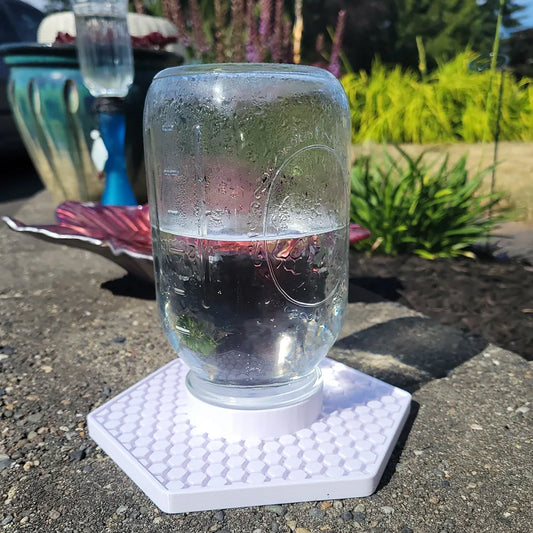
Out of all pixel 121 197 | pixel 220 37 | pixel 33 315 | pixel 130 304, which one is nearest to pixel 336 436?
pixel 130 304

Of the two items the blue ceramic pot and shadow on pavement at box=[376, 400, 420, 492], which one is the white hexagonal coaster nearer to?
shadow on pavement at box=[376, 400, 420, 492]

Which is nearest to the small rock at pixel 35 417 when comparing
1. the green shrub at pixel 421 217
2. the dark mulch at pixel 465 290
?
the dark mulch at pixel 465 290

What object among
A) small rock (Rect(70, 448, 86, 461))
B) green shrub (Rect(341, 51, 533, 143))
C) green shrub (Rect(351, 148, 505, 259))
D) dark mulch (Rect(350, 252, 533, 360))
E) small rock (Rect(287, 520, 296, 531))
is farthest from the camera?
green shrub (Rect(341, 51, 533, 143))

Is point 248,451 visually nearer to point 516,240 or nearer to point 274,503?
point 274,503

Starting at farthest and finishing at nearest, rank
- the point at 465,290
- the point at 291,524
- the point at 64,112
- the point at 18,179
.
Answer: the point at 18,179, the point at 64,112, the point at 465,290, the point at 291,524

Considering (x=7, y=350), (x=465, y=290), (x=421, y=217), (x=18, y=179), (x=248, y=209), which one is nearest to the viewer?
(x=248, y=209)

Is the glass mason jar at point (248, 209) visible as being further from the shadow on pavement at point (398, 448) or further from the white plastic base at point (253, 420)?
the shadow on pavement at point (398, 448)

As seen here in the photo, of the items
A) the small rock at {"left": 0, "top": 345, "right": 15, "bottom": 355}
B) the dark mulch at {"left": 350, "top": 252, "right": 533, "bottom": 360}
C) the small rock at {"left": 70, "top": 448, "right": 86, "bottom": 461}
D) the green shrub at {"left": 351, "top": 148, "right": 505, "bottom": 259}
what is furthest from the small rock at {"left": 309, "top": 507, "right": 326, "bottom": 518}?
the green shrub at {"left": 351, "top": 148, "right": 505, "bottom": 259}

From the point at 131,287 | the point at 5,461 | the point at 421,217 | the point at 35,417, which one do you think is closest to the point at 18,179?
the point at 131,287
